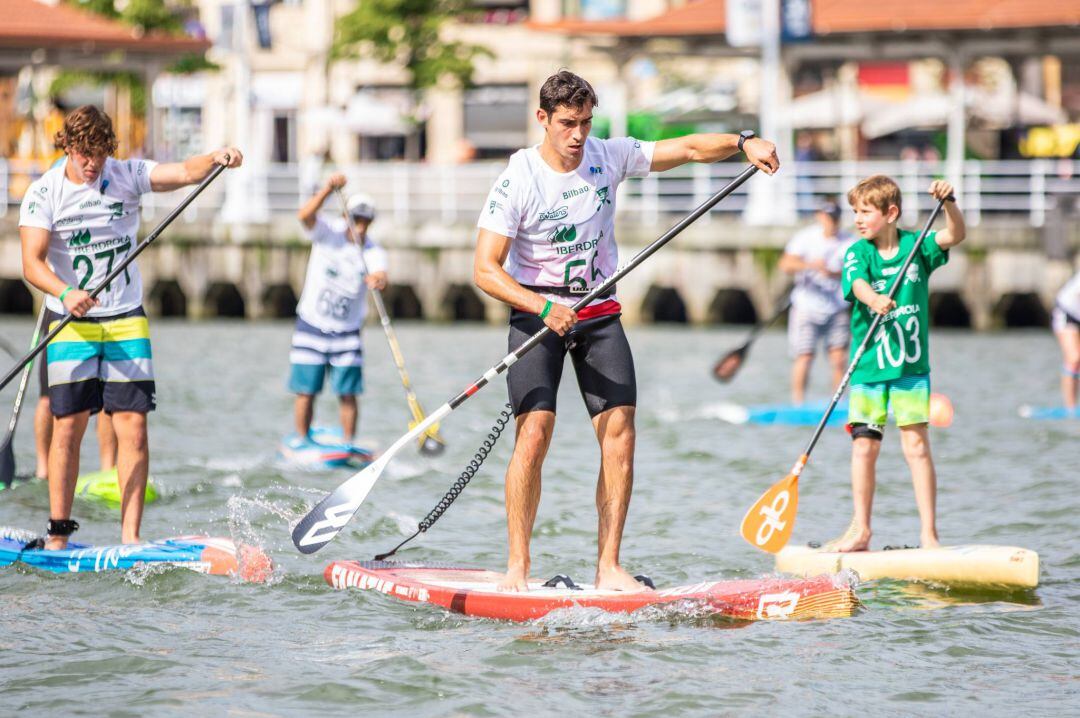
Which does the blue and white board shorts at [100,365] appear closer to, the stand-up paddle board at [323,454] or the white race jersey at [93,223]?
the white race jersey at [93,223]

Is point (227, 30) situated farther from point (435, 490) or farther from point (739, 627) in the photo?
point (739, 627)

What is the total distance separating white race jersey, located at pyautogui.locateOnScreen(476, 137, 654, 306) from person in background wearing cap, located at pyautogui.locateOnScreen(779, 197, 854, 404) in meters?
7.48

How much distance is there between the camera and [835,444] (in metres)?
13.6

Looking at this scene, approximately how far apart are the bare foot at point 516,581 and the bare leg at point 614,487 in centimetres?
30

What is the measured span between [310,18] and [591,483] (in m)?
36.5

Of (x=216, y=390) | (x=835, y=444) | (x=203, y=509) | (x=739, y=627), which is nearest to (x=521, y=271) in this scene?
(x=739, y=627)

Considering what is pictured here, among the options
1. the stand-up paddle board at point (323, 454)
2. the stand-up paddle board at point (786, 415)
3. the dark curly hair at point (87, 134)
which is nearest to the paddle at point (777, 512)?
the dark curly hair at point (87, 134)

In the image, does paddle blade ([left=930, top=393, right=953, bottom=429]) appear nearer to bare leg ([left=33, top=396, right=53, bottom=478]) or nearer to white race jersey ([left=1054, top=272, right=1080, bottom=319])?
bare leg ([left=33, top=396, right=53, bottom=478])

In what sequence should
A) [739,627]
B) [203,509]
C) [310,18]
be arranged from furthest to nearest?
[310,18] → [203,509] → [739,627]

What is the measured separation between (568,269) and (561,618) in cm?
139

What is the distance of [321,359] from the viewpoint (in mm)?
11922

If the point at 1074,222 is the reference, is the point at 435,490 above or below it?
below

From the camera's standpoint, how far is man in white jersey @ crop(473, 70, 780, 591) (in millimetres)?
6992

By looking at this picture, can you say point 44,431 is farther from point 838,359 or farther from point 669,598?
point 838,359
